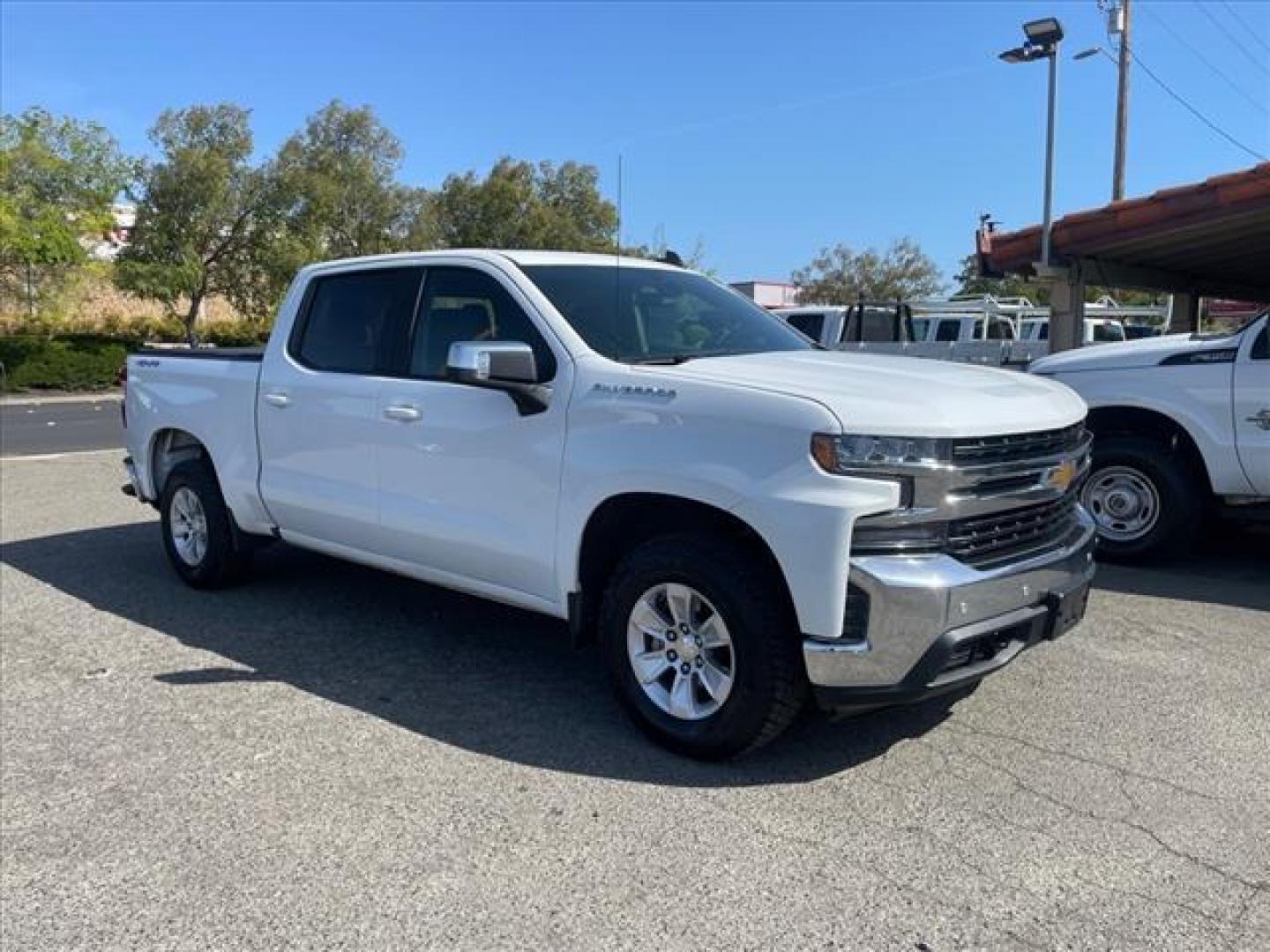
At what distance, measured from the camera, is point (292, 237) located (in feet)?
111

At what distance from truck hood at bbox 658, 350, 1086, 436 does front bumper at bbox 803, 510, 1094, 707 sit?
460 millimetres

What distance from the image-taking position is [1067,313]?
476 inches

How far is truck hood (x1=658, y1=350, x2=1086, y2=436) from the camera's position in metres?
3.66

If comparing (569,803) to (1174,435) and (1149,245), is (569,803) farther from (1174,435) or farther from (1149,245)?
(1149,245)

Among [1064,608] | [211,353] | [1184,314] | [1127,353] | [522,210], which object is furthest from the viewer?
[522,210]

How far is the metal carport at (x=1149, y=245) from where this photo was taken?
9.70 metres

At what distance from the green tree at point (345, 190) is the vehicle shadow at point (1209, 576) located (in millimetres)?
30360

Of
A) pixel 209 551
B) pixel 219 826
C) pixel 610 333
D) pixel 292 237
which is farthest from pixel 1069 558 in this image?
pixel 292 237

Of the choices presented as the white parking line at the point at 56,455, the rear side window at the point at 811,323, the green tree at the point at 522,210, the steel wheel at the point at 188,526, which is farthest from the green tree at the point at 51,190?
the steel wheel at the point at 188,526

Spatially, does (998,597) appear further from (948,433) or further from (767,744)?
(767,744)

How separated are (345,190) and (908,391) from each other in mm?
34741

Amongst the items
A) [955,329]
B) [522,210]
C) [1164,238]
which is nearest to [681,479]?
[1164,238]

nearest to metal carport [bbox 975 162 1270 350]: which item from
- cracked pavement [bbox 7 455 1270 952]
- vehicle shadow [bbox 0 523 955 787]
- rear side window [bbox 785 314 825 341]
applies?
rear side window [bbox 785 314 825 341]

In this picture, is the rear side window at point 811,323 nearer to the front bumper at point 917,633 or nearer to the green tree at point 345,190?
the front bumper at point 917,633
